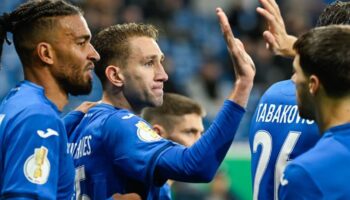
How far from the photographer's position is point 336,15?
4875 mm

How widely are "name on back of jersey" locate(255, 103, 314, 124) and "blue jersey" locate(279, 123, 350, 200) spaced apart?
1.05 m

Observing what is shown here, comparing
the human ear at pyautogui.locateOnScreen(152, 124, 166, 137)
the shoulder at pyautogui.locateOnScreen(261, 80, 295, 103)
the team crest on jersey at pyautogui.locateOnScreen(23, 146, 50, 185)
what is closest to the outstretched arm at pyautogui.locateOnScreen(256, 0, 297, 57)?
the shoulder at pyautogui.locateOnScreen(261, 80, 295, 103)

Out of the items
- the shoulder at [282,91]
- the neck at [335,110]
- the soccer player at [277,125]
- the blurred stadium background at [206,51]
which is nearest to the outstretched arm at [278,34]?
the soccer player at [277,125]

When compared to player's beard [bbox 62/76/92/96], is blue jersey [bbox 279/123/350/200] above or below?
above

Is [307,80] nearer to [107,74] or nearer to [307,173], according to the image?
[307,173]

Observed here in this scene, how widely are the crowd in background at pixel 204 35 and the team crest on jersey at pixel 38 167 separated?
741 cm

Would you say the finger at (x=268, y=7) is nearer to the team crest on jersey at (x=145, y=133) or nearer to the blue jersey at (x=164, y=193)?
the team crest on jersey at (x=145, y=133)

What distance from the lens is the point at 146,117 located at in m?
7.02

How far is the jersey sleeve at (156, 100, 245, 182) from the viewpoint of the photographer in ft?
15.5

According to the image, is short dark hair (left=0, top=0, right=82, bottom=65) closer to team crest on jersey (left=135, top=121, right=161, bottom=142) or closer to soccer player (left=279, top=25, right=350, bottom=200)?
team crest on jersey (left=135, top=121, right=161, bottom=142)

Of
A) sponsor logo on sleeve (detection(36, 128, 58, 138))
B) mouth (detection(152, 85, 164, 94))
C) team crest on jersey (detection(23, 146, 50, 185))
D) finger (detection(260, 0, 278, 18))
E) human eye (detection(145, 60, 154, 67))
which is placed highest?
finger (detection(260, 0, 278, 18))

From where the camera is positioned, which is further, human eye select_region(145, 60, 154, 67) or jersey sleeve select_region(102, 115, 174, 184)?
human eye select_region(145, 60, 154, 67)

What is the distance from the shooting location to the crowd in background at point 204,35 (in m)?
12.4

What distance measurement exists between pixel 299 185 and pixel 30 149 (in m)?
1.30
